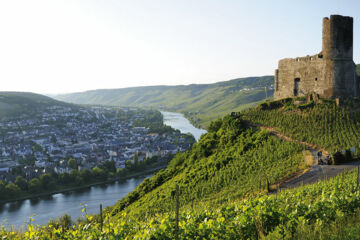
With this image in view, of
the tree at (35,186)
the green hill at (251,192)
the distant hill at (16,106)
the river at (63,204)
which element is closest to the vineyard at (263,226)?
the green hill at (251,192)

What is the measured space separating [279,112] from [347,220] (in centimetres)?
1955

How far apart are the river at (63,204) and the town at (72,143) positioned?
11733 millimetres

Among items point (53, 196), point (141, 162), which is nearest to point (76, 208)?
point (53, 196)

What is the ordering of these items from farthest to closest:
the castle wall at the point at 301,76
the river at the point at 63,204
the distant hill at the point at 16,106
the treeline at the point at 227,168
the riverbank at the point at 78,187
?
the distant hill at the point at 16,106 < the riverbank at the point at 78,187 < the river at the point at 63,204 < the castle wall at the point at 301,76 < the treeline at the point at 227,168

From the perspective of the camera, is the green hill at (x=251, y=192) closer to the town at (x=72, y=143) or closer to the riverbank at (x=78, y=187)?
the riverbank at (x=78, y=187)

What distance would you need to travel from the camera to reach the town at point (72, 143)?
7450 centimetres

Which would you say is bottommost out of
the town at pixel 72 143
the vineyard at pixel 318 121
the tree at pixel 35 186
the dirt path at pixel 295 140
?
the tree at pixel 35 186

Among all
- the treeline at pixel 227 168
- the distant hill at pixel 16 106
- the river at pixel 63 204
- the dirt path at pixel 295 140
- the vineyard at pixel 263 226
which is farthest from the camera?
the distant hill at pixel 16 106

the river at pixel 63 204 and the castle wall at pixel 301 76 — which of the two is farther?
the river at pixel 63 204

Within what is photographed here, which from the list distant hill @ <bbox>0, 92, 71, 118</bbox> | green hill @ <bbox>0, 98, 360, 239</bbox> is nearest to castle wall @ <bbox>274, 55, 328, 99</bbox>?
green hill @ <bbox>0, 98, 360, 239</bbox>

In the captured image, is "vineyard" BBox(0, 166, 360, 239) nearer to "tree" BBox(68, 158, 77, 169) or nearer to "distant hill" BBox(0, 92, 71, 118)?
"tree" BBox(68, 158, 77, 169)

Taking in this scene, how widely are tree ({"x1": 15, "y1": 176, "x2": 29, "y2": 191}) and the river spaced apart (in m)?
4.48

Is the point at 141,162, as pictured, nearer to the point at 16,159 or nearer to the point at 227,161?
the point at 16,159

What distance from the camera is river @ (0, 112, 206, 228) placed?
44594mm
